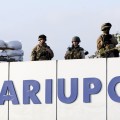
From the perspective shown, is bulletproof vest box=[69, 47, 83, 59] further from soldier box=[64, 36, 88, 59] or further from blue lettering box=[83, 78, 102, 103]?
blue lettering box=[83, 78, 102, 103]

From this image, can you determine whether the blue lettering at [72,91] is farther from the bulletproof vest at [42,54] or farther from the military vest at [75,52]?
the bulletproof vest at [42,54]

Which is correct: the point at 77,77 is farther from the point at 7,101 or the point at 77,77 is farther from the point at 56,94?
the point at 7,101

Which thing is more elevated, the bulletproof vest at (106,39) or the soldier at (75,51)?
the bulletproof vest at (106,39)

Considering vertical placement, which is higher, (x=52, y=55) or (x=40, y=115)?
(x=52, y=55)

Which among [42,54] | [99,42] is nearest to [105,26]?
[99,42]

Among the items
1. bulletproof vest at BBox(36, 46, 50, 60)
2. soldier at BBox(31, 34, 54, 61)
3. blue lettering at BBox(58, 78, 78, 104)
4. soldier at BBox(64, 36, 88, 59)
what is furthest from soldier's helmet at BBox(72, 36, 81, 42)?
blue lettering at BBox(58, 78, 78, 104)

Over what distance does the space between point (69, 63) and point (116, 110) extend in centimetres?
187

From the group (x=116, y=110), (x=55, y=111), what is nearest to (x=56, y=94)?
(x=55, y=111)

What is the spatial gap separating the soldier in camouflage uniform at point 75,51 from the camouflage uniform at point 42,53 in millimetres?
481

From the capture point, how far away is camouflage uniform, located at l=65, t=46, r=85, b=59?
74.3 feet

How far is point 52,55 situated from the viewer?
2345cm

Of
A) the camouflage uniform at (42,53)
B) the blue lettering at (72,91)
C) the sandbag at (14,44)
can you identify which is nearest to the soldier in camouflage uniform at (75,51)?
the camouflage uniform at (42,53)

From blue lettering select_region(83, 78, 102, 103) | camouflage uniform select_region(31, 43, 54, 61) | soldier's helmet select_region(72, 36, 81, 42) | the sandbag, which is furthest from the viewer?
the sandbag

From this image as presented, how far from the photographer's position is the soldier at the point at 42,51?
2302 cm
